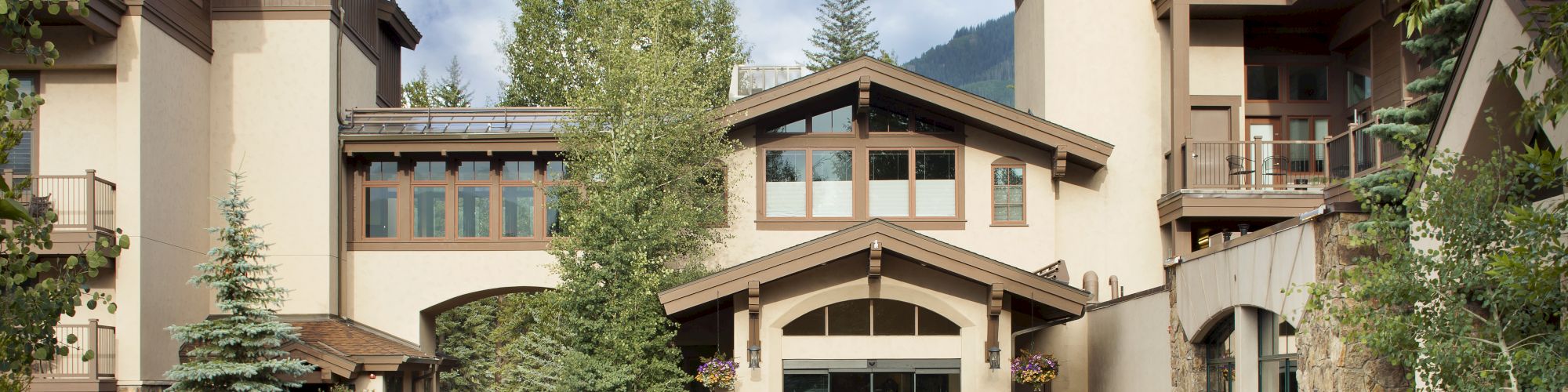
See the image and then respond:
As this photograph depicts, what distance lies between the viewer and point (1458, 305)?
9125 millimetres

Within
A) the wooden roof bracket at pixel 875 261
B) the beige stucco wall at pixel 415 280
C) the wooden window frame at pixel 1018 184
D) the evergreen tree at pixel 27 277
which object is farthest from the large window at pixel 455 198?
the evergreen tree at pixel 27 277

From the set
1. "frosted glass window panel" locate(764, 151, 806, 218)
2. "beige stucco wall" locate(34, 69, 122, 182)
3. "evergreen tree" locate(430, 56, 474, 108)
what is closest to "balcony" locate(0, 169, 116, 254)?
"beige stucco wall" locate(34, 69, 122, 182)

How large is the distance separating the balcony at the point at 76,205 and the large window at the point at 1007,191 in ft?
45.5

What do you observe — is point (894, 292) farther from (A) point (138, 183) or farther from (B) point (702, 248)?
(A) point (138, 183)

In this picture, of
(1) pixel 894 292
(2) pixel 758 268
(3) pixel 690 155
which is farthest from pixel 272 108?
(1) pixel 894 292

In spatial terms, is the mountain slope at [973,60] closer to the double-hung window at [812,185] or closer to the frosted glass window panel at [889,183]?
the frosted glass window panel at [889,183]

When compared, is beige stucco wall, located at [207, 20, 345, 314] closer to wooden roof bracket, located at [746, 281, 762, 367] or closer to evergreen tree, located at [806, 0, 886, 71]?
A: wooden roof bracket, located at [746, 281, 762, 367]

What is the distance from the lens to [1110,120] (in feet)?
81.0

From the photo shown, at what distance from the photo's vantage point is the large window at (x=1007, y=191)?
2411 cm

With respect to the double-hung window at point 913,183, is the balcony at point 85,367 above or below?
below

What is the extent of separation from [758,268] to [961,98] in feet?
18.2

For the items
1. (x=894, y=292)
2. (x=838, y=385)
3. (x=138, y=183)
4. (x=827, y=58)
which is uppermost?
(x=827, y=58)

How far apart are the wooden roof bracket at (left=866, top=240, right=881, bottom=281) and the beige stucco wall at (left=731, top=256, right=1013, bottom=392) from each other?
0.41 m

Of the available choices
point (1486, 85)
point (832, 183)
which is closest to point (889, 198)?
point (832, 183)
